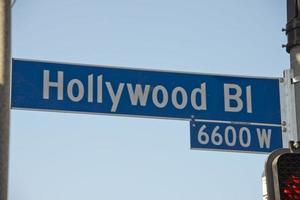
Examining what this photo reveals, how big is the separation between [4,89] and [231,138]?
2145 mm

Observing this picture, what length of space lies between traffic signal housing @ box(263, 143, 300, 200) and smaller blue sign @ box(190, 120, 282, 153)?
117 inches

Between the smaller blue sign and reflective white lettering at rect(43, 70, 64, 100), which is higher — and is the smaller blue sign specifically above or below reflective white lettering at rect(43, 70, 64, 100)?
below

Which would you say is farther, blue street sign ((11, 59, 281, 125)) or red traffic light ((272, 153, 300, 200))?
blue street sign ((11, 59, 281, 125))

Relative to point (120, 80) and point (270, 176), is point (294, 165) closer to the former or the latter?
point (270, 176)

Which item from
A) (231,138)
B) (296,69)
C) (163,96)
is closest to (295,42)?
(296,69)

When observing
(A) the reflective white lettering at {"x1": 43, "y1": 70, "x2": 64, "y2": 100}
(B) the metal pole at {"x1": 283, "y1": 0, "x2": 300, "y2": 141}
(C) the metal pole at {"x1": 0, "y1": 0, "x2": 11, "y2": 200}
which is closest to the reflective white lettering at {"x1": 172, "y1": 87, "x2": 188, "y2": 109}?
(A) the reflective white lettering at {"x1": 43, "y1": 70, "x2": 64, "y2": 100}

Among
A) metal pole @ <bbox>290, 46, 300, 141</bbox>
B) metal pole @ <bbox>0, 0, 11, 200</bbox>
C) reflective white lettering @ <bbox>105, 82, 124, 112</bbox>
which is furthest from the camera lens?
reflective white lettering @ <bbox>105, 82, 124, 112</bbox>

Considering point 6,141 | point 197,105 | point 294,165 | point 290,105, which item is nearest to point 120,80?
point 197,105

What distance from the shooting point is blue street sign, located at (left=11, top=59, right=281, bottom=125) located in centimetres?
671

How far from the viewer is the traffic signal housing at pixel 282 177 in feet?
12.6

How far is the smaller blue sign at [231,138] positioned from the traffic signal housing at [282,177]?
297 centimetres

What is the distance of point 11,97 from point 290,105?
246 cm

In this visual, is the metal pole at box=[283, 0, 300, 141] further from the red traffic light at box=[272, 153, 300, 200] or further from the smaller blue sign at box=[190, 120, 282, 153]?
the red traffic light at box=[272, 153, 300, 200]

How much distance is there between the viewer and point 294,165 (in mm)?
3973
